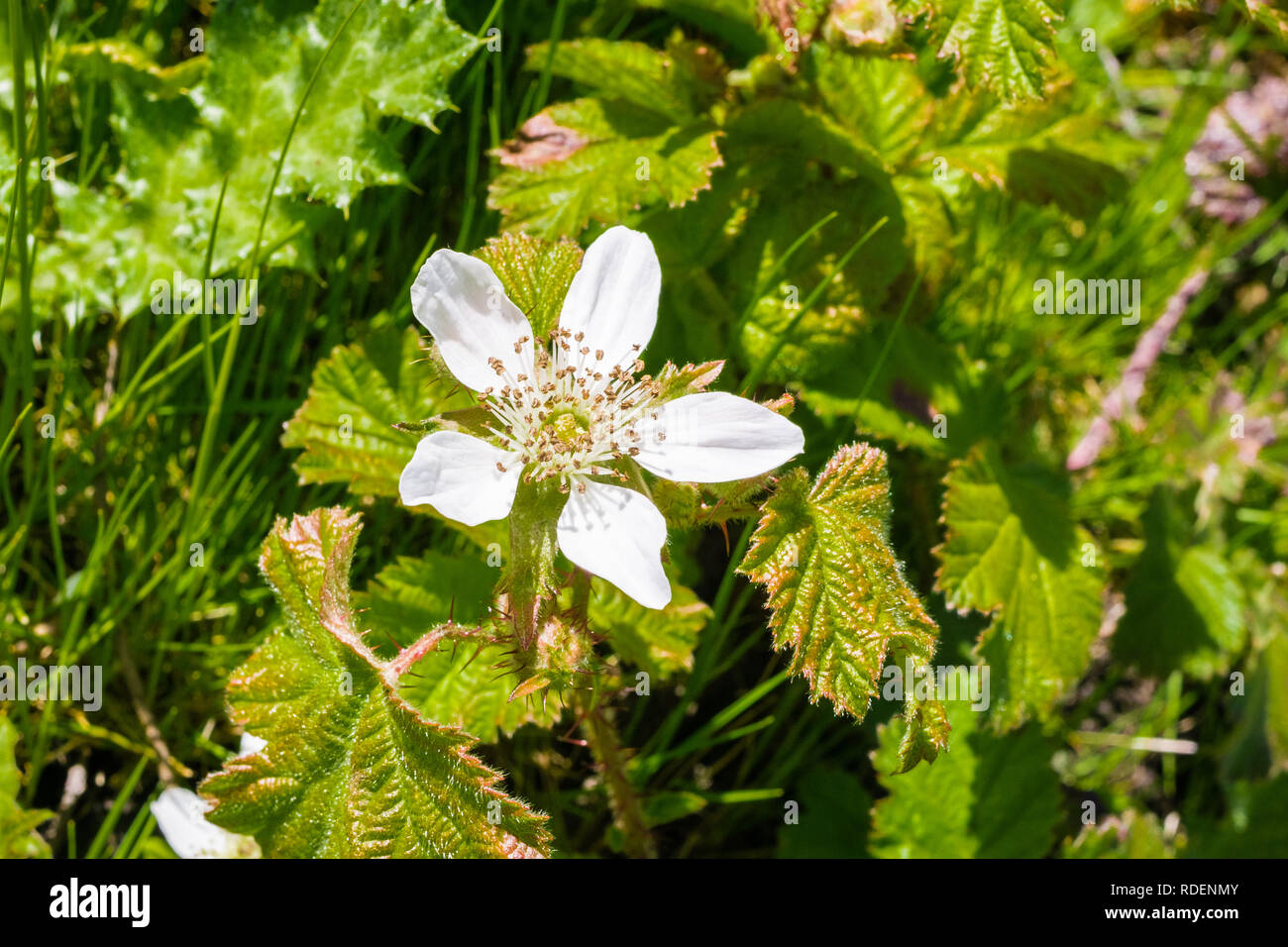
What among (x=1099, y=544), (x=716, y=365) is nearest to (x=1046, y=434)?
(x=1099, y=544)

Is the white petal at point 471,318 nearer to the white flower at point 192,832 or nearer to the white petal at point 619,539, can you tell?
the white petal at point 619,539

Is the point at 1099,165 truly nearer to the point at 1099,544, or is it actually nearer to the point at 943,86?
the point at 943,86

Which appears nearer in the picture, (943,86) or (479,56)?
(479,56)

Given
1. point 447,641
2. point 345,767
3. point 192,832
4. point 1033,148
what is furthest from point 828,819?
point 1033,148

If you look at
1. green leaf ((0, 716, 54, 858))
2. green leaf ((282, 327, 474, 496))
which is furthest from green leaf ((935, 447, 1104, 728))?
green leaf ((0, 716, 54, 858))
